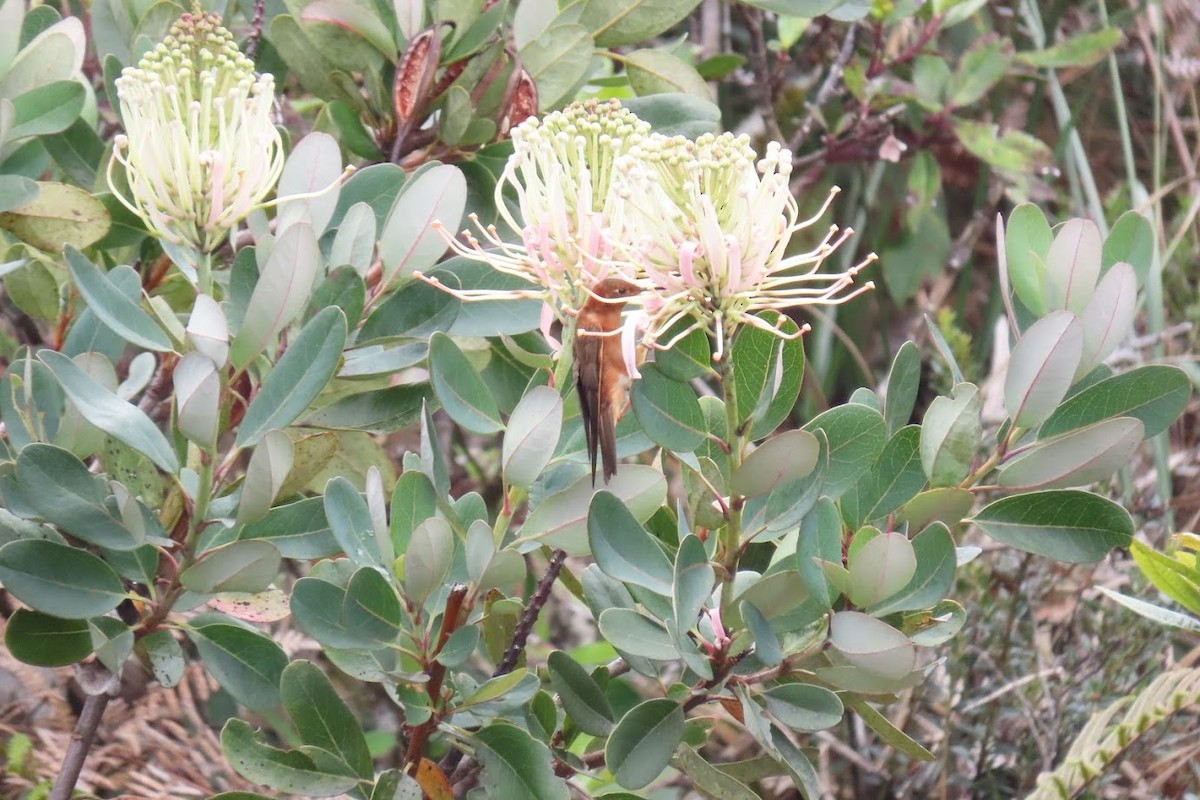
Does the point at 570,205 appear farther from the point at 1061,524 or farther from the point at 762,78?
the point at 762,78

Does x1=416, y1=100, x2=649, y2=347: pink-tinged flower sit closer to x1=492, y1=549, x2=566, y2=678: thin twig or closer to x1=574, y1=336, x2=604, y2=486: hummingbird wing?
x1=574, y1=336, x2=604, y2=486: hummingbird wing

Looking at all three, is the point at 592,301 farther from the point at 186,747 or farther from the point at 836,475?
the point at 186,747

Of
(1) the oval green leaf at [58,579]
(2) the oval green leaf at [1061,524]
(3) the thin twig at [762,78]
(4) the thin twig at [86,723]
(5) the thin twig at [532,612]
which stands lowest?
(4) the thin twig at [86,723]

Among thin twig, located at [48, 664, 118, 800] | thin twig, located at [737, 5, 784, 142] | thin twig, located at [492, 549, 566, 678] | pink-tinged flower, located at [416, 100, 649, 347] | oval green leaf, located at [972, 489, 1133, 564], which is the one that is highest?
pink-tinged flower, located at [416, 100, 649, 347]

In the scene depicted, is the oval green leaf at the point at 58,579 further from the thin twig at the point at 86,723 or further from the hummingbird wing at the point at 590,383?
the hummingbird wing at the point at 590,383

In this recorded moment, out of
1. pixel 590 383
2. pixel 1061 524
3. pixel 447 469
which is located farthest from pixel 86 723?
pixel 1061 524

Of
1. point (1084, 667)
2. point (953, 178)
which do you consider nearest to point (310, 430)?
point (1084, 667)

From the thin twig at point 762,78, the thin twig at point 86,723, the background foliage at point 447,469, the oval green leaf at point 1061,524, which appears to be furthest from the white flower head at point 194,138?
the thin twig at point 762,78

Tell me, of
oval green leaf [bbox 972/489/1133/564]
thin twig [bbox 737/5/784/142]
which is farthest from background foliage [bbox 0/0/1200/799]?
thin twig [bbox 737/5/784/142]
